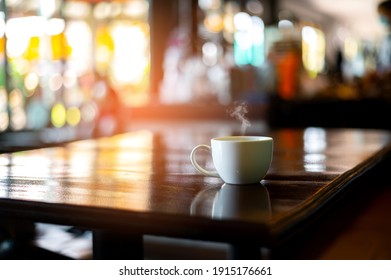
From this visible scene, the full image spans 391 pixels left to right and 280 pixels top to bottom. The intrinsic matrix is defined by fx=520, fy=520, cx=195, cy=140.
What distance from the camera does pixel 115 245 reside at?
109 centimetres

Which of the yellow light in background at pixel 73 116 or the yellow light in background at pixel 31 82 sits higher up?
the yellow light in background at pixel 31 82

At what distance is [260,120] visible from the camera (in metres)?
4.20

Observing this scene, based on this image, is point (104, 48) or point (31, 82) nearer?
point (31, 82)

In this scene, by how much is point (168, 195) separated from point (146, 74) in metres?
6.78

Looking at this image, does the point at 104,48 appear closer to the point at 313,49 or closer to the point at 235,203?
the point at 235,203

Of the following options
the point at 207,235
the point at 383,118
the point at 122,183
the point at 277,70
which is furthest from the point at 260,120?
the point at 207,235

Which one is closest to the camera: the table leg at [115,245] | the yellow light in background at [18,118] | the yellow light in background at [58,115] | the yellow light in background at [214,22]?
the table leg at [115,245]

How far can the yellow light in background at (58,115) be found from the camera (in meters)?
6.95

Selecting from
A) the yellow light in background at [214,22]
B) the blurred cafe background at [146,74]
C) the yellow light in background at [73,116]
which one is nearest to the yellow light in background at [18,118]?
the blurred cafe background at [146,74]

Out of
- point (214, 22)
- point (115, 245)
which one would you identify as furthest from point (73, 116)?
point (115, 245)

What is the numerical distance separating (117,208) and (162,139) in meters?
1.32

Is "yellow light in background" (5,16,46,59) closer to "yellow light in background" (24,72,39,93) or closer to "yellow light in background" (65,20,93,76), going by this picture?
"yellow light in background" (24,72,39,93)

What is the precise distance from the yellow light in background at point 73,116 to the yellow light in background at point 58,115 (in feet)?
0.32

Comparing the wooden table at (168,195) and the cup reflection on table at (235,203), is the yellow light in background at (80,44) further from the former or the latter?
the cup reflection on table at (235,203)
